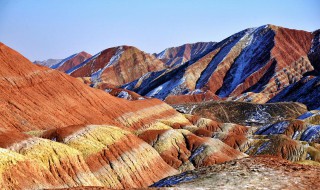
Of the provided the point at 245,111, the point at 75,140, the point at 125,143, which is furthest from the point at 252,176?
the point at 245,111

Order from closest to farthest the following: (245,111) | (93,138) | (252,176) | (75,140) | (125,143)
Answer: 1. (252,176)
2. (75,140)
3. (93,138)
4. (125,143)
5. (245,111)

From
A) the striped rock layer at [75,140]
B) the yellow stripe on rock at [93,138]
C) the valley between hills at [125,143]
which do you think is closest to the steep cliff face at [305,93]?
the valley between hills at [125,143]

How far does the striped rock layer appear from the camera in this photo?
135ft

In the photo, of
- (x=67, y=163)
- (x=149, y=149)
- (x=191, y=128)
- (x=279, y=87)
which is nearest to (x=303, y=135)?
(x=191, y=128)

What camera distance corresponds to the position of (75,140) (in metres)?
51.4

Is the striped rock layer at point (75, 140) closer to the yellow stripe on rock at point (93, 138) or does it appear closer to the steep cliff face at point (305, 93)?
the yellow stripe on rock at point (93, 138)

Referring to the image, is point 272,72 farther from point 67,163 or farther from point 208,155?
point 67,163

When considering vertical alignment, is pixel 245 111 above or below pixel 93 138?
below

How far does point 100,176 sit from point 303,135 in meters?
67.4

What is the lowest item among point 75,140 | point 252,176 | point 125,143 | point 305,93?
point 305,93

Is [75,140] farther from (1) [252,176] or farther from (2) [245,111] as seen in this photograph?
(2) [245,111]

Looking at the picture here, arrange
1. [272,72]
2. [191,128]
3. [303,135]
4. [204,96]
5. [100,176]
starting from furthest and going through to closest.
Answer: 1. [272,72]
2. [204,96]
3. [303,135]
4. [191,128]
5. [100,176]

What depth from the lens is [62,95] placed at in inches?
3115

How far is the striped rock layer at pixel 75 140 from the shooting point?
1623 inches
